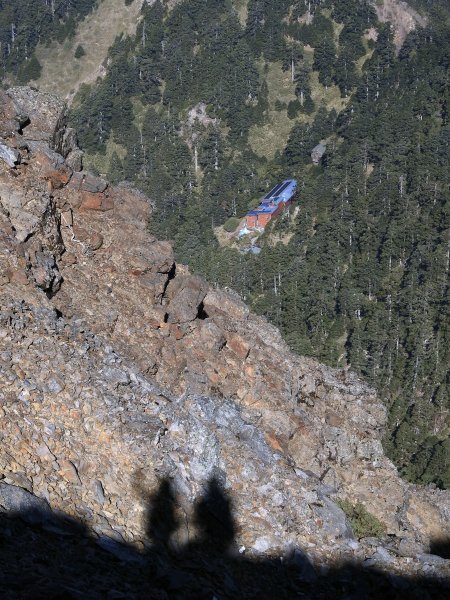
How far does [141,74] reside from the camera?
16762 centimetres

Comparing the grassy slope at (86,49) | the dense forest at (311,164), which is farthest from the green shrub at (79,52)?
the dense forest at (311,164)

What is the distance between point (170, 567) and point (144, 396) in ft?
14.6

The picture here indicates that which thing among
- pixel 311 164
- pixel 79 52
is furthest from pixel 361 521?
pixel 79 52

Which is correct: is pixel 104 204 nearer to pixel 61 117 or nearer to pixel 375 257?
pixel 61 117

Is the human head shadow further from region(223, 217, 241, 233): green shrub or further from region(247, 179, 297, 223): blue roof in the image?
A: region(223, 217, 241, 233): green shrub

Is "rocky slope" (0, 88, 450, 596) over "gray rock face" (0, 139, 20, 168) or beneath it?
beneath

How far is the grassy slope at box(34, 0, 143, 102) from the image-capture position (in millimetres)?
177250

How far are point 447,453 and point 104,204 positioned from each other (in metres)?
51.0

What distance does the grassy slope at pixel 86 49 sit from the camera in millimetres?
177250

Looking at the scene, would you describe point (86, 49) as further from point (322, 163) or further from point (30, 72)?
point (322, 163)

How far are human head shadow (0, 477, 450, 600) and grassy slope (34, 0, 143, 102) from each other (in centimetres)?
16624

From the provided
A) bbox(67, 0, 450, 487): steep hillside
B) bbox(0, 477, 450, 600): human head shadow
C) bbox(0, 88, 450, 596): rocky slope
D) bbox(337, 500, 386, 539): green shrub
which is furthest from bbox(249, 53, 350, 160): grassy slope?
bbox(0, 477, 450, 600): human head shadow

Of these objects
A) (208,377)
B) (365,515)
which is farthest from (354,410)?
(208,377)

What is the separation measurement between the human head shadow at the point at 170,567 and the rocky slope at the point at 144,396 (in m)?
0.28
